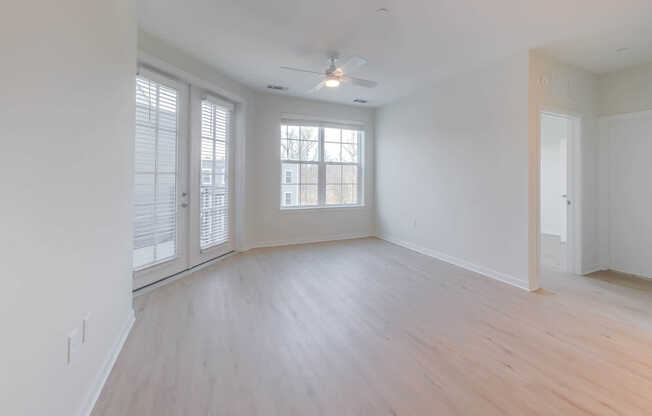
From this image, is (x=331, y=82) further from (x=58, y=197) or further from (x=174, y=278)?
(x=174, y=278)

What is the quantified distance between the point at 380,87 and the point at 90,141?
4.00 m

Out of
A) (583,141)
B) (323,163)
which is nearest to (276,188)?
(323,163)

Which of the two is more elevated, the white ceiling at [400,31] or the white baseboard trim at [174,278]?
the white ceiling at [400,31]

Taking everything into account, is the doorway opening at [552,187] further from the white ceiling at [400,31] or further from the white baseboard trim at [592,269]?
the white ceiling at [400,31]

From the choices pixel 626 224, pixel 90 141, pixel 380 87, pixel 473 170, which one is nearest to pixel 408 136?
pixel 380 87

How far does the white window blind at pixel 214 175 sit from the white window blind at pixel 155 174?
1.58 ft

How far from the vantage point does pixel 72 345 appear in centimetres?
130

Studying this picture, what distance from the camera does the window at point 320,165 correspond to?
5230 mm

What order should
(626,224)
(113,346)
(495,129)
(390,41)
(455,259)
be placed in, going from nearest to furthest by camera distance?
(113,346) → (390,41) → (495,129) → (626,224) → (455,259)

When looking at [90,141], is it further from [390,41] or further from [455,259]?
[455,259]

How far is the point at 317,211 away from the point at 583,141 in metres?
4.06

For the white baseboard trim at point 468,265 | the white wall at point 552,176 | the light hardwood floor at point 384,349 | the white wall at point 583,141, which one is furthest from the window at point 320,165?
the white wall at point 552,176

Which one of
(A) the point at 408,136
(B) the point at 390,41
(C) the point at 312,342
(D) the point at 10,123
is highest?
(B) the point at 390,41

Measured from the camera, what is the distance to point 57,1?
1.16 meters
